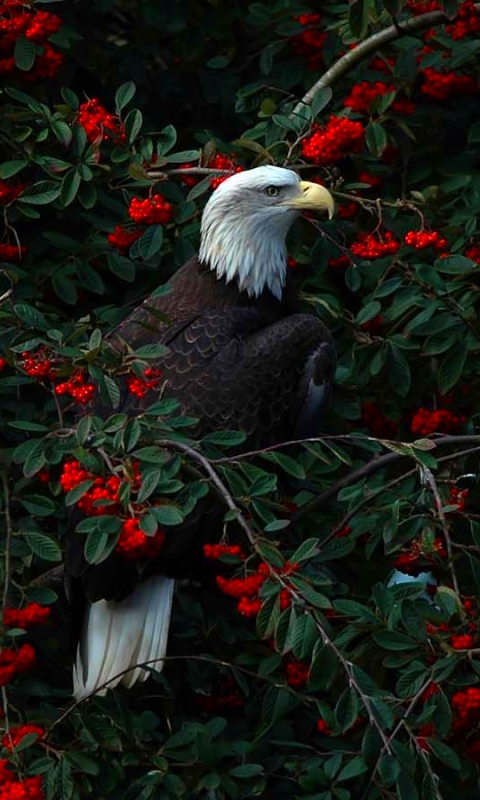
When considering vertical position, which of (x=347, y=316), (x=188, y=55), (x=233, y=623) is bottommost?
(x=233, y=623)

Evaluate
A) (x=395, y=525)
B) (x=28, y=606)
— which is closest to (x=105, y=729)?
(x=28, y=606)

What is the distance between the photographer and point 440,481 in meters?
4.50

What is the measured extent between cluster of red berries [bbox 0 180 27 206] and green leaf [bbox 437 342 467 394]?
1137 millimetres

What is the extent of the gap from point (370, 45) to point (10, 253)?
1.10 m

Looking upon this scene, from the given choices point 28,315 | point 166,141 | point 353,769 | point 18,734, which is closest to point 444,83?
point 166,141

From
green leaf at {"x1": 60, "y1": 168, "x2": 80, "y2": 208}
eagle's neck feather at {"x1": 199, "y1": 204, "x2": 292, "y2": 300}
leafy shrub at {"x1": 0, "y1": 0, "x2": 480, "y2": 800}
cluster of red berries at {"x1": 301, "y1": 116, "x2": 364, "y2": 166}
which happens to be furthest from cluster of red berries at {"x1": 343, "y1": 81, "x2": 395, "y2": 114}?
green leaf at {"x1": 60, "y1": 168, "x2": 80, "y2": 208}

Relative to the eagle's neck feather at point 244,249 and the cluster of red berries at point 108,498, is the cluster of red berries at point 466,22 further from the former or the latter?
the cluster of red berries at point 108,498

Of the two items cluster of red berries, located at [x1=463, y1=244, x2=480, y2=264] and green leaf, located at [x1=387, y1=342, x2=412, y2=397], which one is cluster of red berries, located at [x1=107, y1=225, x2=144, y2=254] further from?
cluster of red berries, located at [x1=463, y1=244, x2=480, y2=264]

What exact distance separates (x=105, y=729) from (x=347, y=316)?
1.36 metres

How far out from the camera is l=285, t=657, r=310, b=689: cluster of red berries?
183 inches

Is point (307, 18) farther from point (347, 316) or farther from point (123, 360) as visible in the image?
point (123, 360)

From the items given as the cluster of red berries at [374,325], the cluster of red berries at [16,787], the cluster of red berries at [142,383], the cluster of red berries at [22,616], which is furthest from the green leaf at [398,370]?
the cluster of red berries at [16,787]

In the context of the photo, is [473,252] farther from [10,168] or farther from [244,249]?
[10,168]

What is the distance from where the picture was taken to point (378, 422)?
5.38 m
